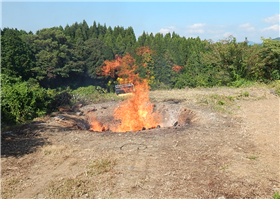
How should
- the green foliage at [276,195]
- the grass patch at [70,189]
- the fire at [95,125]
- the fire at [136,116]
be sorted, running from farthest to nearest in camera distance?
the fire at [136,116], the fire at [95,125], the grass patch at [70,189], the green foliage at [276,195]

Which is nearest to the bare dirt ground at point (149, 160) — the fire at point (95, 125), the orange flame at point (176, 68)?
the fire at point (95, 125)

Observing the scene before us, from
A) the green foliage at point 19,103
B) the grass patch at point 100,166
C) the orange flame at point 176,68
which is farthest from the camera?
the orange flame at point 176,68

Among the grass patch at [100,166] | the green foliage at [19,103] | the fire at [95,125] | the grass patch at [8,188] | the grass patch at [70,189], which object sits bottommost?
the fire at [95,125]

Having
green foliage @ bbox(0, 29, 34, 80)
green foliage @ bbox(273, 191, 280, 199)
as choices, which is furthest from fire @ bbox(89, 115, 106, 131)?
green foliage @ bbox(0, 29, 34, 80)

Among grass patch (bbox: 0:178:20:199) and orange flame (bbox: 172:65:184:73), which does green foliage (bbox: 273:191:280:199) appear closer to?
grass patch (bbox: 0:178:20:199)

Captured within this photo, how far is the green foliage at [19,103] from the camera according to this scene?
27.1 feet

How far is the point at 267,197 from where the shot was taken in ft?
11.7

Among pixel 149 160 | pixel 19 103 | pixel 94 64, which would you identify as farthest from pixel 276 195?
pixel 94 64

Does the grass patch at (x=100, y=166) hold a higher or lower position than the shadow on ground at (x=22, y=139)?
lower

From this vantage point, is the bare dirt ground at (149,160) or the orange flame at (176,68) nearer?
the bare dirt ground at (149,160)

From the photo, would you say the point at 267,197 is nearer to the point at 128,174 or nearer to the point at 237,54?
the point at 128,174

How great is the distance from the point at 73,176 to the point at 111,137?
94.9 inches

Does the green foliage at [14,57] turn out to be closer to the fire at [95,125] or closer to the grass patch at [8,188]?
the fire at [95,125]

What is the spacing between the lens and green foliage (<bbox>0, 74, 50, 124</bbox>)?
8250mm
